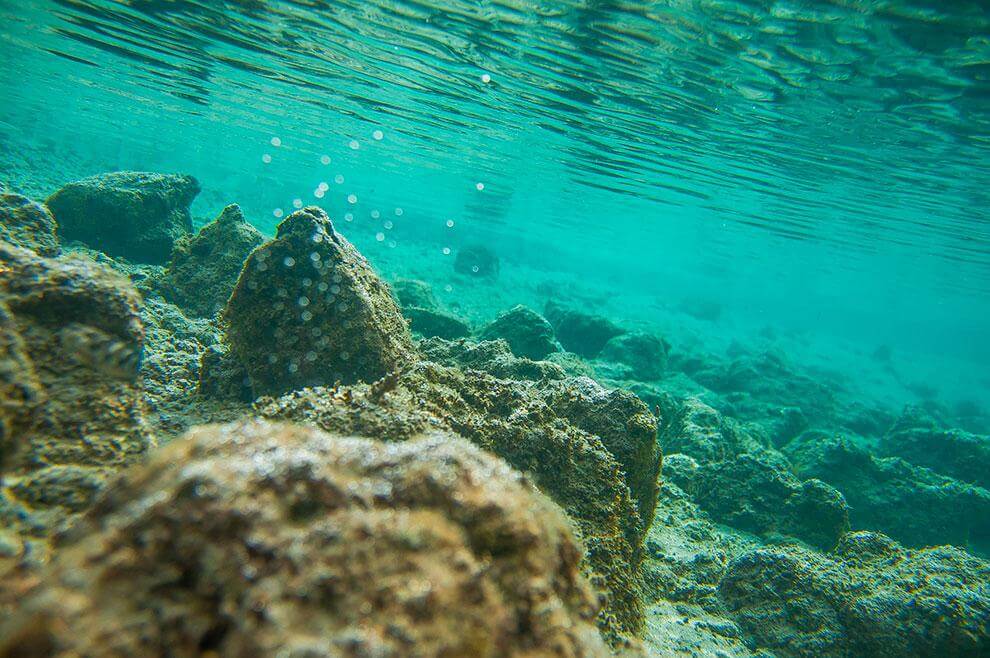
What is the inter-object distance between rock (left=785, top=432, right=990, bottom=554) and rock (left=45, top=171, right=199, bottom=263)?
15751 mm

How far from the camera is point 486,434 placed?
11.1 feet

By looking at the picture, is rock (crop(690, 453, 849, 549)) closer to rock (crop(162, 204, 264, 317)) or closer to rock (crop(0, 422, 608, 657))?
rock (crop(0, 422, 608, 657))

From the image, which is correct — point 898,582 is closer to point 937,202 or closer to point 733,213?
point 937,202

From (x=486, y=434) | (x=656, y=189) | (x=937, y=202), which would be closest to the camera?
(x=486, y=434)

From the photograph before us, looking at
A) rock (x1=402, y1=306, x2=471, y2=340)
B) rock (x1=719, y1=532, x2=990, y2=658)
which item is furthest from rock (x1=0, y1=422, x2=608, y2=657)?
rock (x1=402, y1=306, x2=471, y2=340)

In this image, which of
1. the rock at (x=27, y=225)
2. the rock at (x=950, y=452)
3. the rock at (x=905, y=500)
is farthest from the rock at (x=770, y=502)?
the rock at (x=950, y=452)

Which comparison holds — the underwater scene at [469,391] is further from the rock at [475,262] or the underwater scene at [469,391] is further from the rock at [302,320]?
the rock at [475,262]

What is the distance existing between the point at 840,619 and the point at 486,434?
3923mm

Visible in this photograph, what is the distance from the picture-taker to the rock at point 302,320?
425 centimetres

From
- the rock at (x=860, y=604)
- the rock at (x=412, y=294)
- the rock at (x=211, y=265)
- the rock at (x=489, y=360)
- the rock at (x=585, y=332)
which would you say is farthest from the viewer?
the rock at (x=585, y=332)

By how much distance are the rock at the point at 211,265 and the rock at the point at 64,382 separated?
5.38 meters

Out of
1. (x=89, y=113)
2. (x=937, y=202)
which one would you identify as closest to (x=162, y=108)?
(x=89, y=113)

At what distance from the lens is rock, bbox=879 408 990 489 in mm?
12828

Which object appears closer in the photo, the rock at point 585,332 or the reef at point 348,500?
the reef at point 348,500
